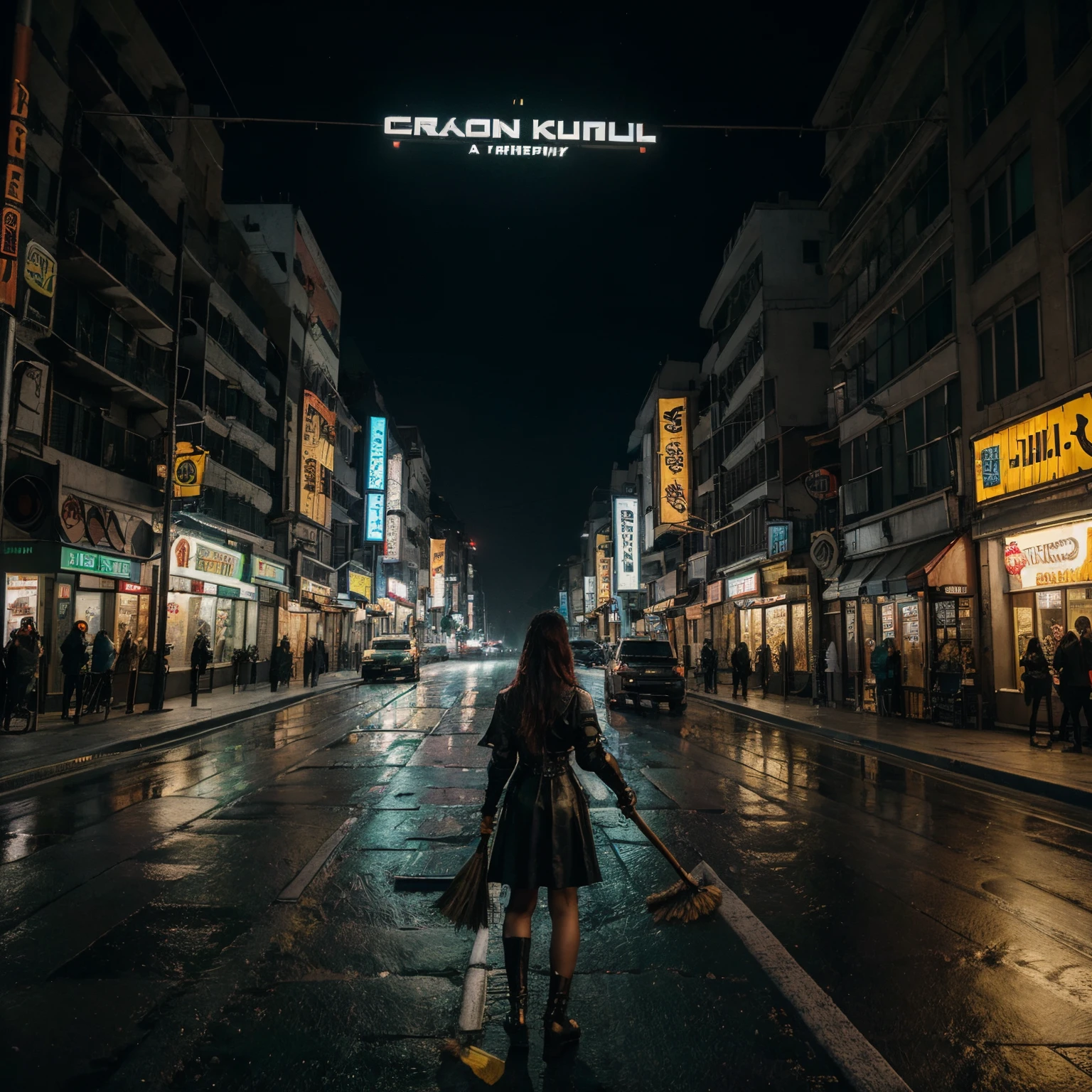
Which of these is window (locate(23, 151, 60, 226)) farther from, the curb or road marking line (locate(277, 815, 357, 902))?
road marking line (locate(277, 815, 357, 902))

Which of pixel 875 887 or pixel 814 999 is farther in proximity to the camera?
pixel 875 887

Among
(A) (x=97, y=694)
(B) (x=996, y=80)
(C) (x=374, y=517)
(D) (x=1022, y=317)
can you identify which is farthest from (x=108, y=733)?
(C) (x=374, y=517)

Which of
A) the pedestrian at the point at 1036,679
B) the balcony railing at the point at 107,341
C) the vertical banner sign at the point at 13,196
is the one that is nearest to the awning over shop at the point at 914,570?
the pedestrian at the point at 1036,679

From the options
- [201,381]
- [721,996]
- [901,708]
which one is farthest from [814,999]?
[201,381]

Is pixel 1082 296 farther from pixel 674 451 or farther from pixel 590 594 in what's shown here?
pixel 590 594

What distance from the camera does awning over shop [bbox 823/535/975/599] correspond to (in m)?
19.8

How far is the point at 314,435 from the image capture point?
4722 centimetres

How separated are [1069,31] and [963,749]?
532 inches

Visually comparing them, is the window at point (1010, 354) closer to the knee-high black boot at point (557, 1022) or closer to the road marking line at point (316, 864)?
the road marking line at point (316, 864)

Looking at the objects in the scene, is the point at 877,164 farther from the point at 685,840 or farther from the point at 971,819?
the point at 685,840

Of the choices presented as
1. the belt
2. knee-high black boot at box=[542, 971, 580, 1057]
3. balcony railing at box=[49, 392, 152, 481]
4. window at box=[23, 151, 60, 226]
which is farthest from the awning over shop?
window at box=[23, 151, 60, 226]

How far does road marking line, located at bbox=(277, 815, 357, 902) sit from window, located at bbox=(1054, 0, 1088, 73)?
18.2 metres

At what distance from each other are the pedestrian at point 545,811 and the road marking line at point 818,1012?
116 cm

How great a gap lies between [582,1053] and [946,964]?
2400 mm
